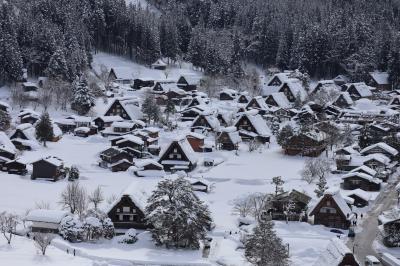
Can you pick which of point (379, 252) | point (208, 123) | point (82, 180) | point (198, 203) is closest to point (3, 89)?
point (208, 123)

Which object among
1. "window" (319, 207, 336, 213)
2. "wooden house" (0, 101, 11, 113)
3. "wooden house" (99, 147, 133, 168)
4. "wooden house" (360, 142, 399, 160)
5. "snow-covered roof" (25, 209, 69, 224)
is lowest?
"snow-covered roof" (25, 209, 69, 224)

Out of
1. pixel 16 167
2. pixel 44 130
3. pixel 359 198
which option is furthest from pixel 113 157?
pixel 359 198

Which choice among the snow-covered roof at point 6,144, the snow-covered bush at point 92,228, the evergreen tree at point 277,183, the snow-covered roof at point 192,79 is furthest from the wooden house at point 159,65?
the snow-covered bush at point 92,228

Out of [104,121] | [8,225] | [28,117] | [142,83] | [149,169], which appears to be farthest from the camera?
[142,83]

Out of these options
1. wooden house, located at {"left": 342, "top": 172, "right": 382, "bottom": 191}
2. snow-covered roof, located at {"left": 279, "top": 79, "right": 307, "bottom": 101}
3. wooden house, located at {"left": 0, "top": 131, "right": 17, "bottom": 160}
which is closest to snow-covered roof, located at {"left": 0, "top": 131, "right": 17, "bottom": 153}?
wooden house, located at {"left": 0, "top": 131, "right": 17, "bottom": 160}

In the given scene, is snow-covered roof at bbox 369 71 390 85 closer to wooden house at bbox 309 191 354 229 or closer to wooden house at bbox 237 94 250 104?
wooden house at bbox 237 94 250 104

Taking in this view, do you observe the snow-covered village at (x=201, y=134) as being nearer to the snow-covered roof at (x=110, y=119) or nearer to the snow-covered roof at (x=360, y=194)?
the snow-covered roof at (x=360, y=194)

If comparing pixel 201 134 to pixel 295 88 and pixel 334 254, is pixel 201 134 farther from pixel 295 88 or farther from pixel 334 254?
pixel 334 254
